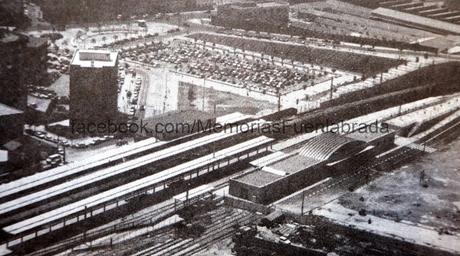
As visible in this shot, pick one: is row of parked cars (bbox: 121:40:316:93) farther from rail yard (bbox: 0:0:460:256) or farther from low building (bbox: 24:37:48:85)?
low building (bbox: 24:37:48:85)

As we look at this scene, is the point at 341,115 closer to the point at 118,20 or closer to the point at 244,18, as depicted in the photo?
the point at 244,18

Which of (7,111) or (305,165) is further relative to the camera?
(7,111)

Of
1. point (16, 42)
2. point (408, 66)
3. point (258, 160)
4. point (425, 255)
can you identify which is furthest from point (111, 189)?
point (408, 66)

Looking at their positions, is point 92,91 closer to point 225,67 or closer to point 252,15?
point 225,67

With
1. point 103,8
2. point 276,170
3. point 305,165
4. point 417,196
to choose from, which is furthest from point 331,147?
point 103,8

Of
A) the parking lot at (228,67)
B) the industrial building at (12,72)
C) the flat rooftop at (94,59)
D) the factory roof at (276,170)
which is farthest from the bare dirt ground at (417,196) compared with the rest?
the industrial building at (12,72)
